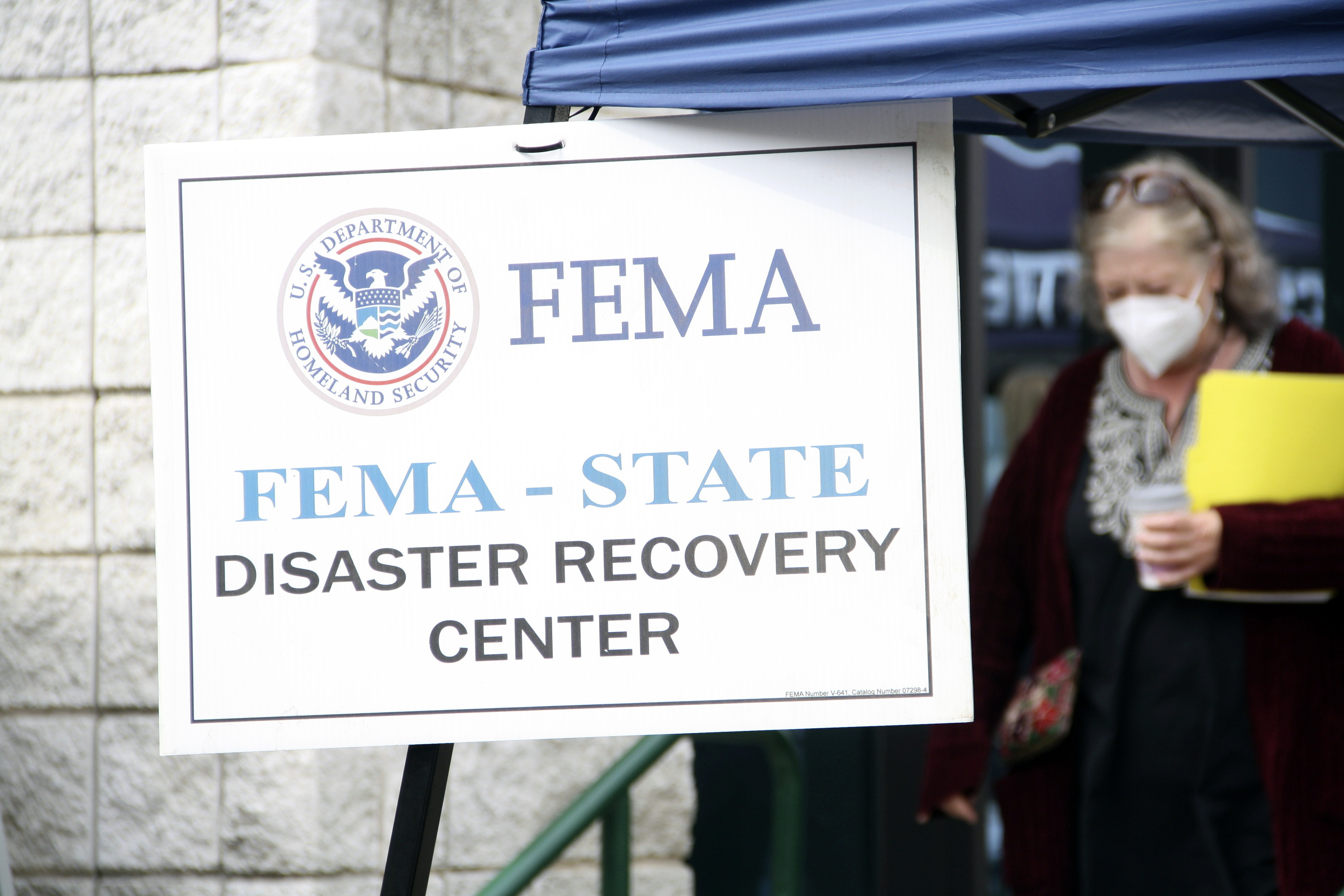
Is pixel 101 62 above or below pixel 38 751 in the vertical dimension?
above

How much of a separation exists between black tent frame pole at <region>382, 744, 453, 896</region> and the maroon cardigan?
4.27 feet

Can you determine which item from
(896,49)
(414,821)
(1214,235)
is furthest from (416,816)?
(1214,235)

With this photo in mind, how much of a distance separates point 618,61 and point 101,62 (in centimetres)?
192

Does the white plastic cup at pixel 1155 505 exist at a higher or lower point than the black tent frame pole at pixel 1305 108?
lower

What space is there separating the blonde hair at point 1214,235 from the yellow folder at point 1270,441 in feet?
0.71

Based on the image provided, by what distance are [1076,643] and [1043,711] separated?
0.51ft

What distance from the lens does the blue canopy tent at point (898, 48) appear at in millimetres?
1471

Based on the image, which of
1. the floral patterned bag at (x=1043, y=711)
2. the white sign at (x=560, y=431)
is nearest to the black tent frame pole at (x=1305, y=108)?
the white sign at (x=560, y=431)

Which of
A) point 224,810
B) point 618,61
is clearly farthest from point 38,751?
point 618,61

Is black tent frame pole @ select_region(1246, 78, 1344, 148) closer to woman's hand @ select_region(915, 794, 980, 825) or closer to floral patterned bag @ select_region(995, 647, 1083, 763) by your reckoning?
floral patterned bag @ select_region(995, 647, 1083, 763)

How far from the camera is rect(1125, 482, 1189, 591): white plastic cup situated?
2.19 m

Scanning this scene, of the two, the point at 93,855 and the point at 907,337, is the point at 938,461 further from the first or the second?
the point at 93,855

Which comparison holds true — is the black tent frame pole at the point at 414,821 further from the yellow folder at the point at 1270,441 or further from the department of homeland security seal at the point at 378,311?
the yellow folder at the point at 1270,441

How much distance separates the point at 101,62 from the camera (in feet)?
9.62
